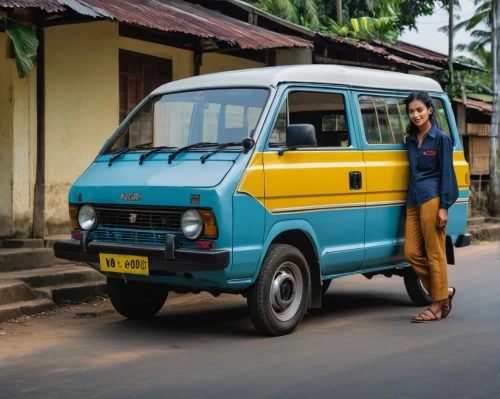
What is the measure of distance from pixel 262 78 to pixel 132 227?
5.23 ft

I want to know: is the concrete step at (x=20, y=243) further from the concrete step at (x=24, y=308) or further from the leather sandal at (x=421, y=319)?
the leather sandal at (x=421, y=319)

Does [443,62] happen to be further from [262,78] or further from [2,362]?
[2,362]

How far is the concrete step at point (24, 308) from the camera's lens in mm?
7551

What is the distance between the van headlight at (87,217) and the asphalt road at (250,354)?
89cm

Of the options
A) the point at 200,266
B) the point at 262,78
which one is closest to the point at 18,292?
the point at 200,266

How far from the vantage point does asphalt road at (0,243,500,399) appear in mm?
5121

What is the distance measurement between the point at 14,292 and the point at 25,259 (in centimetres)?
159

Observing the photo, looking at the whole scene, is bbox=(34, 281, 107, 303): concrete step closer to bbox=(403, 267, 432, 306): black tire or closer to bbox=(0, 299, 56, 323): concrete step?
bbox=(0, 299, 56, 323): concrete step

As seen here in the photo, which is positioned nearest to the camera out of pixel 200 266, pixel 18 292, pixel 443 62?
pixel 200 266

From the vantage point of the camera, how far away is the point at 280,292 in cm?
675

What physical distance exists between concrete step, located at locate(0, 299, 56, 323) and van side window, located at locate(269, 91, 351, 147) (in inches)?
115

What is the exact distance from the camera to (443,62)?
18.3 metres

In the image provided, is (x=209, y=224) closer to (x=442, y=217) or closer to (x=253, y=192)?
(x=253, y=192)

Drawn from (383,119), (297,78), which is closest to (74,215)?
(297,78)
